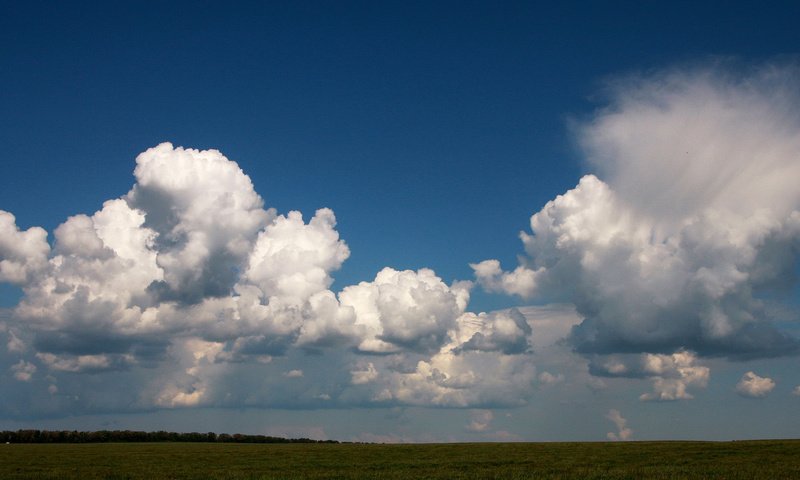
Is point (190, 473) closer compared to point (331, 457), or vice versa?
point (190, 473)

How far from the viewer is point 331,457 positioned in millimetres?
77875

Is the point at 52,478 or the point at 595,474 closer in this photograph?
the point at 595,474

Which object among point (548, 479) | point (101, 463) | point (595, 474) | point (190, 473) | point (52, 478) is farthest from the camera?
point (101, 463)

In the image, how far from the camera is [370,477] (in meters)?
47.5

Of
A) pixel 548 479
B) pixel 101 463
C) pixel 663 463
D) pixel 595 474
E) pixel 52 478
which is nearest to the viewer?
pixel 548 479

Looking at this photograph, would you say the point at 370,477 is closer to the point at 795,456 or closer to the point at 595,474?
the point at 595,474

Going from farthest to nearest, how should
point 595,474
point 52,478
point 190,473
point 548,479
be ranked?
1. point 190,473
2. point 52,478
3. point 595,474
4. point 548,479

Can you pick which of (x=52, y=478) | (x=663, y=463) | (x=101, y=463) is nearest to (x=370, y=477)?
(x=52, y=478)

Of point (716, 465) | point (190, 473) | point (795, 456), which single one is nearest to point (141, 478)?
point (190, 473)

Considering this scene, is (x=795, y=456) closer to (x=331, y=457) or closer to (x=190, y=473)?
(x=331, y=457)

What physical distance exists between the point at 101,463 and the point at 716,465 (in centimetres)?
6164

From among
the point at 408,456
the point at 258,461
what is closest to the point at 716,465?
the point at 408,456

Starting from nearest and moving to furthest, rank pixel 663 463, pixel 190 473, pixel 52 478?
pixel 52 478, pixel 190 473, pixel 663 463

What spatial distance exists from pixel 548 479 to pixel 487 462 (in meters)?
21.8
